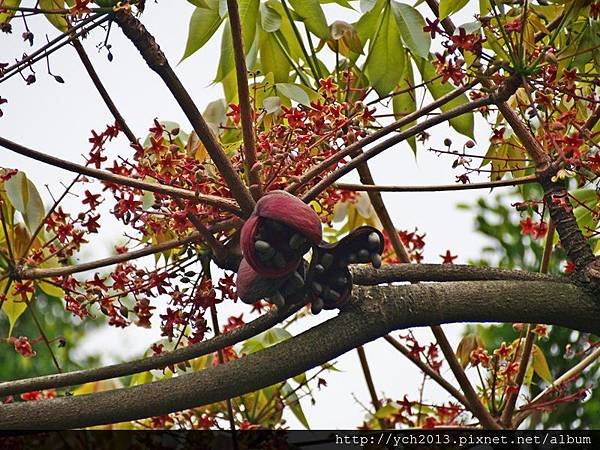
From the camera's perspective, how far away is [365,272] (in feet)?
3.40

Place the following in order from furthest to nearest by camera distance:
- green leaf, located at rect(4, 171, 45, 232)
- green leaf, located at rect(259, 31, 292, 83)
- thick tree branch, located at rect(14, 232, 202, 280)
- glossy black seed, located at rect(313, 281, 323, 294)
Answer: green leaf, located at rect(259, 31, 292, 83), green leaf, located at rect(4, 171, 45, 232), thick tree branch, located at rect(14, 232, 202, 280), glossy black seed, located at rect(313, 281, 323, 294)

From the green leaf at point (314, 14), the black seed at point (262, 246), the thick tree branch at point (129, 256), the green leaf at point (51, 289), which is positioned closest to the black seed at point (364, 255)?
the black seed at point (262, 246)

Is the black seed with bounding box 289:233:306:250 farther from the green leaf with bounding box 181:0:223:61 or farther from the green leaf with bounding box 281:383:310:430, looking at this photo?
the green leaf with bounding box 281:383:310:430

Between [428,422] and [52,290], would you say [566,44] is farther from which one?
[52,290]

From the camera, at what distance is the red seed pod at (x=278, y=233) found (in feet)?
3.02

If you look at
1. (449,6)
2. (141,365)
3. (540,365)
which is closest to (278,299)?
(141,365)

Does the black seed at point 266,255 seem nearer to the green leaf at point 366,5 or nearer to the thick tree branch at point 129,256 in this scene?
the thick tree branch at point 129,256

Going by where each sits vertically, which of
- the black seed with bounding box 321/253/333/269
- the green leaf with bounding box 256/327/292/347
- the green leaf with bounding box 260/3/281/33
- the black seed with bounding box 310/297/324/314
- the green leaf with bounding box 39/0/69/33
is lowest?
the black seed with bounding box 310/297/324/314

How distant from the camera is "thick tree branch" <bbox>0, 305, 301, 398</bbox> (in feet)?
3.13

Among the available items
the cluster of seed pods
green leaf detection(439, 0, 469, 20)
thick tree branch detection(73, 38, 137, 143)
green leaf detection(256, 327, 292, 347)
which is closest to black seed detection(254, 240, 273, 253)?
the cluster of seed pods

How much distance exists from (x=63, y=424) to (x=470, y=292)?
0.43 m

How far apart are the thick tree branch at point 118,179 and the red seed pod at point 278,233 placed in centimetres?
9

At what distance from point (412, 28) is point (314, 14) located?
5.7 inches

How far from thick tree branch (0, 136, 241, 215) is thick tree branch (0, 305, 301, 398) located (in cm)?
13
